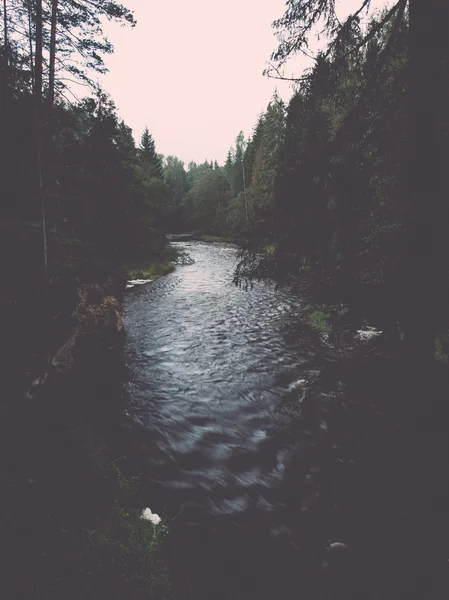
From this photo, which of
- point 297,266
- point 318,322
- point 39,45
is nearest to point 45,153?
point 39,45

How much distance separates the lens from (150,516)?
4152 mm

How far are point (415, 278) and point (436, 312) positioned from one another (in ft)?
1.59

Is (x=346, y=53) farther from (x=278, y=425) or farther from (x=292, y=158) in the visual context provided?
(x=278, y=425)

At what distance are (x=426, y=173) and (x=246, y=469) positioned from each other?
5.35m

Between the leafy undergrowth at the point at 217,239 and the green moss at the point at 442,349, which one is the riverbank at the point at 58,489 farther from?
the leafy undergrowth at the point at 217,239

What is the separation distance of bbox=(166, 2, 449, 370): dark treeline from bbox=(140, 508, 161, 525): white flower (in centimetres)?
381

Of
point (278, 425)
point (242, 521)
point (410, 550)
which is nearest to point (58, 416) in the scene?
point (242, 521)

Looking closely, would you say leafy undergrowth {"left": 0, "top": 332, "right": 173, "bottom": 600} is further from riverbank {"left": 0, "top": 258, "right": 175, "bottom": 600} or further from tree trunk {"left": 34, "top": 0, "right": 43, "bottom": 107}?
tree trunk {"left": 34, "top": 0, "right": 43, "bottom": 107}

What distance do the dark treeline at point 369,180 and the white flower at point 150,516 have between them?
3809 millimetres

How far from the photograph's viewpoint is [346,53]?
4.29 m

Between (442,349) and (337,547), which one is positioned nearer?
(337,547)

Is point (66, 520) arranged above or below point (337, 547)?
above

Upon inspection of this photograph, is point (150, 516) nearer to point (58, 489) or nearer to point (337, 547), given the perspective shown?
point (58, 489)

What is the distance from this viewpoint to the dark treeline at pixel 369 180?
3.45m
